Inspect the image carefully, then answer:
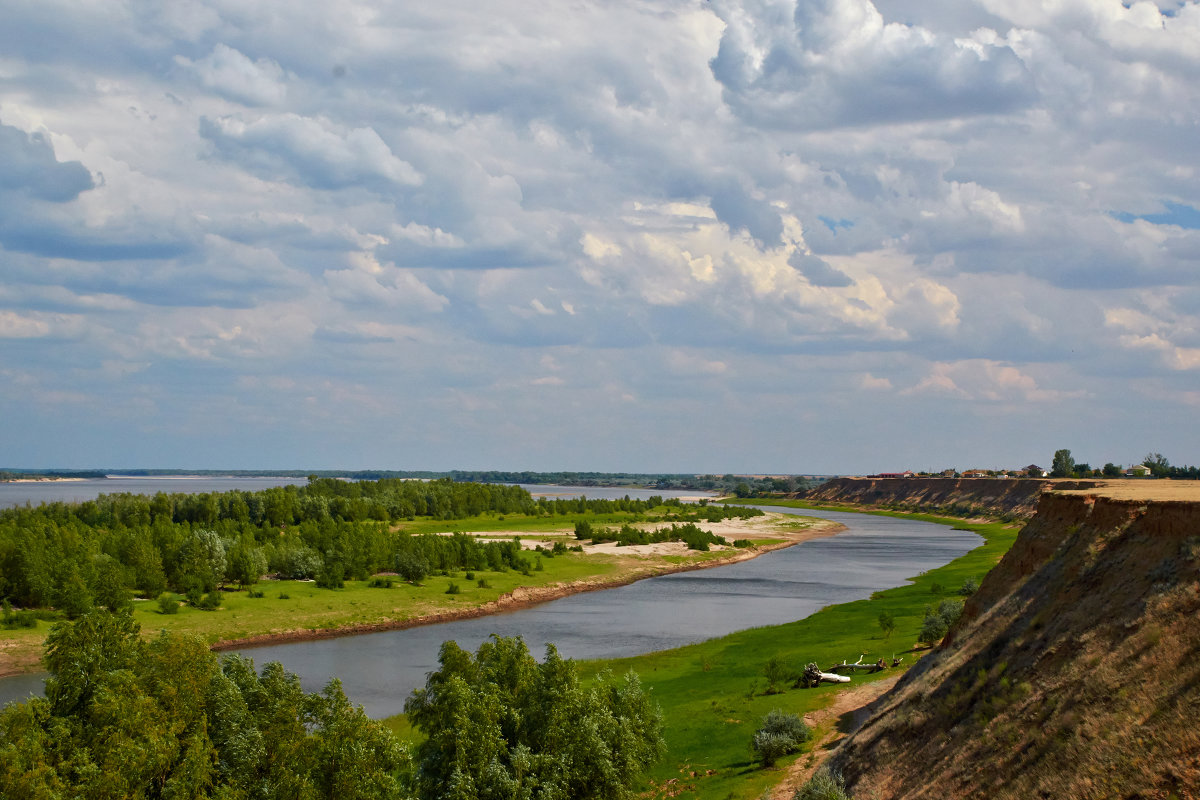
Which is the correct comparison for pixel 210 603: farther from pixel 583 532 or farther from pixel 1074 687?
pixel 583 532

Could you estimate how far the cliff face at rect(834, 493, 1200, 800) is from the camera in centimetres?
1883

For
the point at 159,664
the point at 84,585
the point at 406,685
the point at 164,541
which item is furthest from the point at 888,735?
the point at 164,541

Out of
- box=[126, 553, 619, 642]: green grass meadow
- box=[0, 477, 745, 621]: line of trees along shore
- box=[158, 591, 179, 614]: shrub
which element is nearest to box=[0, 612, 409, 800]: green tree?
box=[126, 553, 619, 642]: green grass meadow

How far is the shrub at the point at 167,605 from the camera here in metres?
78.2

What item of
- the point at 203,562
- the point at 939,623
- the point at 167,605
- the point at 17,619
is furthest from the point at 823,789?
the point at 203,562

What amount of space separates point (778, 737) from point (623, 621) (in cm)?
4778

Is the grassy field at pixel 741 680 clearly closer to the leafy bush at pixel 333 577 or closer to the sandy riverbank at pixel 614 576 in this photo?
the sandy riverbank at pixel 614 576

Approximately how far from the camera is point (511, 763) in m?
28.5

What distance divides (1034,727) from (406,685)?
43039 millimetres

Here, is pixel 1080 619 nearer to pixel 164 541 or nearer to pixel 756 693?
pixel 756 693

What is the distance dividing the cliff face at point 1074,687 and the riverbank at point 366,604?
47908 mm

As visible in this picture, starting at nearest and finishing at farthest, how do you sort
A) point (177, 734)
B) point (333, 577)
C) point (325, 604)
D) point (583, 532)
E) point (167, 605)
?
1. point (177, 734)
2. point (167, 605)
3. point (325, 604)
4. point (333, 577)
5. point (583, 532)

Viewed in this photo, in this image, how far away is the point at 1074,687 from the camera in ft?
71.4

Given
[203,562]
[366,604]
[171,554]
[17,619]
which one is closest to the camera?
[17,619]
